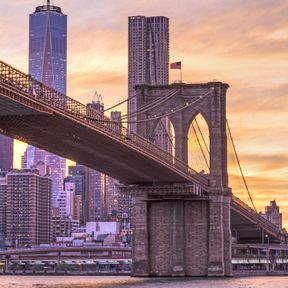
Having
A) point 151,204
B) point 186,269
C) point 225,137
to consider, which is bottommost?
point 186,269

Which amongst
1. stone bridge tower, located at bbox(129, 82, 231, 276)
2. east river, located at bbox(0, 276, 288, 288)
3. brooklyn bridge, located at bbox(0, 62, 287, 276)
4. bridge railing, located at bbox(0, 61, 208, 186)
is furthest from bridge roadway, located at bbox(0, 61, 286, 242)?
east river, located at bbox(0, 276, 288, 288)

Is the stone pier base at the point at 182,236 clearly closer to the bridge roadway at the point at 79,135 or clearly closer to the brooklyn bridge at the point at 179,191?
the brooklyn bridge at the point at 179,191

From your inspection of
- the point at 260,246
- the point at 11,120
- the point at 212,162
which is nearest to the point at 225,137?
the point at 212,162

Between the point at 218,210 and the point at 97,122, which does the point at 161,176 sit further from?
the point at 97,122

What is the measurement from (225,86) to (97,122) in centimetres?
3179

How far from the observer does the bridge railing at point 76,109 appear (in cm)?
5059

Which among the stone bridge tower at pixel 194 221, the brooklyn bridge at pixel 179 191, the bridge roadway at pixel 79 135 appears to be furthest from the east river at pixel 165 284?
the bridge roadway at pixel 79 135

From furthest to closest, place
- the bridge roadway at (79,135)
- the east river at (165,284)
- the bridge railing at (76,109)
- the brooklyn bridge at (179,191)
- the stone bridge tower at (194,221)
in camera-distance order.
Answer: the stone bridge tower at (194,221) < the brooklyn bridge at (179,191) < the east river at (165,284) < the bridge roadway at (79,135) < the bridge railing at (76,109)

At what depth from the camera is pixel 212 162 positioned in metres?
94.1

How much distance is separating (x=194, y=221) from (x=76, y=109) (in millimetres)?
34471

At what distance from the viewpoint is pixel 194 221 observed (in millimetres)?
93812

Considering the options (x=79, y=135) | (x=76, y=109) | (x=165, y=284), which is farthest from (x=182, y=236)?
(x=76, y=109)

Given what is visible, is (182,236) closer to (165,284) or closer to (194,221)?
(194,221)

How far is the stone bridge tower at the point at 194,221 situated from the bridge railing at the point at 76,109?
6527mm
